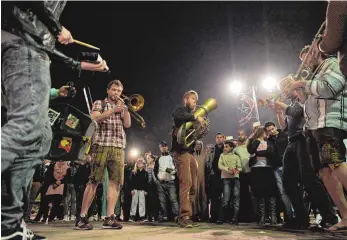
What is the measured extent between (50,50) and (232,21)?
1848 cm

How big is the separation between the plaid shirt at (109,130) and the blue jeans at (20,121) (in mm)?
2488

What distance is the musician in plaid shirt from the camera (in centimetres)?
436

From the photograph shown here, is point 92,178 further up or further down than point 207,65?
further down

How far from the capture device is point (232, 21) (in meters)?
19.0

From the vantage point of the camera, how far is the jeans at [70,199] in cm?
909

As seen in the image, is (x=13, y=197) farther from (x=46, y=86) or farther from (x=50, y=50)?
(x=50, y=50)

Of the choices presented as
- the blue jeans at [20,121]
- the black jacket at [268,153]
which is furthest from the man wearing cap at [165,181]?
the blue jeans at [20,121]

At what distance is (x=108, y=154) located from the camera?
4.50 meters

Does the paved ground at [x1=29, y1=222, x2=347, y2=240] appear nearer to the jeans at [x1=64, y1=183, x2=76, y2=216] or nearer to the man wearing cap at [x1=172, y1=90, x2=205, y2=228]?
the man wearing cap at [x1=172, y1=90, x2=205, y2=228]

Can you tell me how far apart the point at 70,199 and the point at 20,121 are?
324 inches

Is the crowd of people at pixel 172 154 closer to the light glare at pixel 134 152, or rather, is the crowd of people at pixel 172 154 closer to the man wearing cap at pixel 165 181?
the man wearing cap at pixel 165 181

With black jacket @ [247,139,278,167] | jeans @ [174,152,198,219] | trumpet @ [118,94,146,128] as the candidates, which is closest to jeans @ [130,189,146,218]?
black jacket @ [247,139,278,167]

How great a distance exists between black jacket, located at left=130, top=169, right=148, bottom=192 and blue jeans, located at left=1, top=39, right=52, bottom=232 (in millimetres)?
7664

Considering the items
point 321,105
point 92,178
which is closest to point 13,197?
point 92,178
